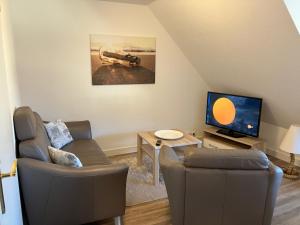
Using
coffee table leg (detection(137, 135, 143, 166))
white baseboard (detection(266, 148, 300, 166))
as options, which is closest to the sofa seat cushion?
coffee table leg (detection(137, 135, 143, 166))

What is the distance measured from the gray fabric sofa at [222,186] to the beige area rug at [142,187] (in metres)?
0.82

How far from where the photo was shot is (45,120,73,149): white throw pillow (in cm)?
299

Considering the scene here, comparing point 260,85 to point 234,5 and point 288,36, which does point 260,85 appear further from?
point 234,5

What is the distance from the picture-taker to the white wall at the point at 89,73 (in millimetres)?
3334

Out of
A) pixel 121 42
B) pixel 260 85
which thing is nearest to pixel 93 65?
pixel 121 42

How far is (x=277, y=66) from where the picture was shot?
297 centimetres

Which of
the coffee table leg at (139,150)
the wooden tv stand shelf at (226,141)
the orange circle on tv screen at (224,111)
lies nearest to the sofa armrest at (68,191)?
the coffee table leg at (139,150)

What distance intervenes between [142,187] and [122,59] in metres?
1.96

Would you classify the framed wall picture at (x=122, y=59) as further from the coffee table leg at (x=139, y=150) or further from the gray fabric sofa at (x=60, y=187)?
the gray fabric sofa at (x=60, y=187)

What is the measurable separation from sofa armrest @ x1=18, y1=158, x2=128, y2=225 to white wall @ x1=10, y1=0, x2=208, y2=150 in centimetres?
175

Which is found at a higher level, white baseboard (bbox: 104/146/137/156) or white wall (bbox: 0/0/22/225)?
white wall (bbox: 0/0/22/225)

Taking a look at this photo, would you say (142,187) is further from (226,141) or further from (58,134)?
(226,141)

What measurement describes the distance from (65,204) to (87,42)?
93.5 inches

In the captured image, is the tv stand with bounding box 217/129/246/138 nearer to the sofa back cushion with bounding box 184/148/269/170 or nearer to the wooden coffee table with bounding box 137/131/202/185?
the wooden coffee table with bounding box 137/131/202/185
